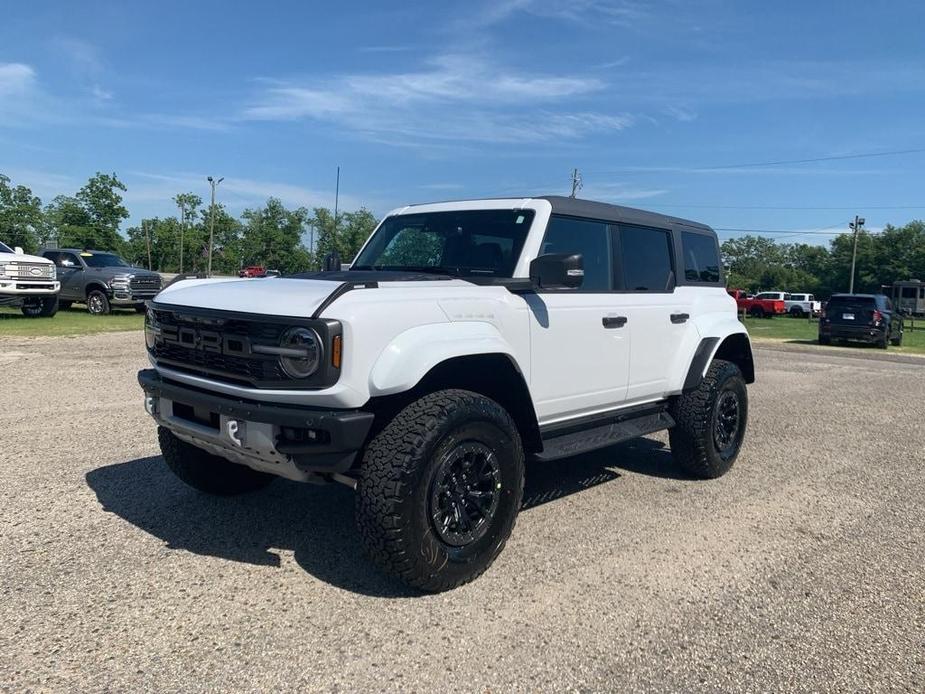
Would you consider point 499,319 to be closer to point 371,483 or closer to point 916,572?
point 371,483

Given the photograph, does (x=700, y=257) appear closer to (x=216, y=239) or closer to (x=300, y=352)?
(x=300, y=352)

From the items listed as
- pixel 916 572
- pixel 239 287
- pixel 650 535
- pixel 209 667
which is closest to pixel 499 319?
pixel 239 287

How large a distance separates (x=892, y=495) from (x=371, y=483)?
166 inches

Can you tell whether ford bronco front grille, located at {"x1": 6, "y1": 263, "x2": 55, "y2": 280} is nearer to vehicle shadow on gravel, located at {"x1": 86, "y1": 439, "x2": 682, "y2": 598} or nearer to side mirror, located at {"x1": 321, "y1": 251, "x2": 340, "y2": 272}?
vehicle shadow on gravel, located at {"x1": 86, "y1": 439, "x2": 682, "y2": 598}

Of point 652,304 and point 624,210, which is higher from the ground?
point 624,210

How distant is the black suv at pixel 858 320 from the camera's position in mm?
20578

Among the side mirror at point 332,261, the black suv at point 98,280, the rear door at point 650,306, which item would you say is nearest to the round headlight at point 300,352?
the side mirror at point 332,261

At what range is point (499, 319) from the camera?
3727 millimetres

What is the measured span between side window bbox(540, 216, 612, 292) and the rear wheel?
18387 millimetres

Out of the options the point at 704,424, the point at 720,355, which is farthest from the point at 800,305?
the point at 704,424

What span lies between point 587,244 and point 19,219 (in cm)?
6162

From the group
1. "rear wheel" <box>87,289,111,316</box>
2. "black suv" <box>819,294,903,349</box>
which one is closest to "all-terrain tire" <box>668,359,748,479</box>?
"black suv" <box>819,294,903,349</box>

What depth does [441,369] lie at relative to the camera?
359 cm

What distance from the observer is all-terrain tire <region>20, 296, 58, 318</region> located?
17781 mm
